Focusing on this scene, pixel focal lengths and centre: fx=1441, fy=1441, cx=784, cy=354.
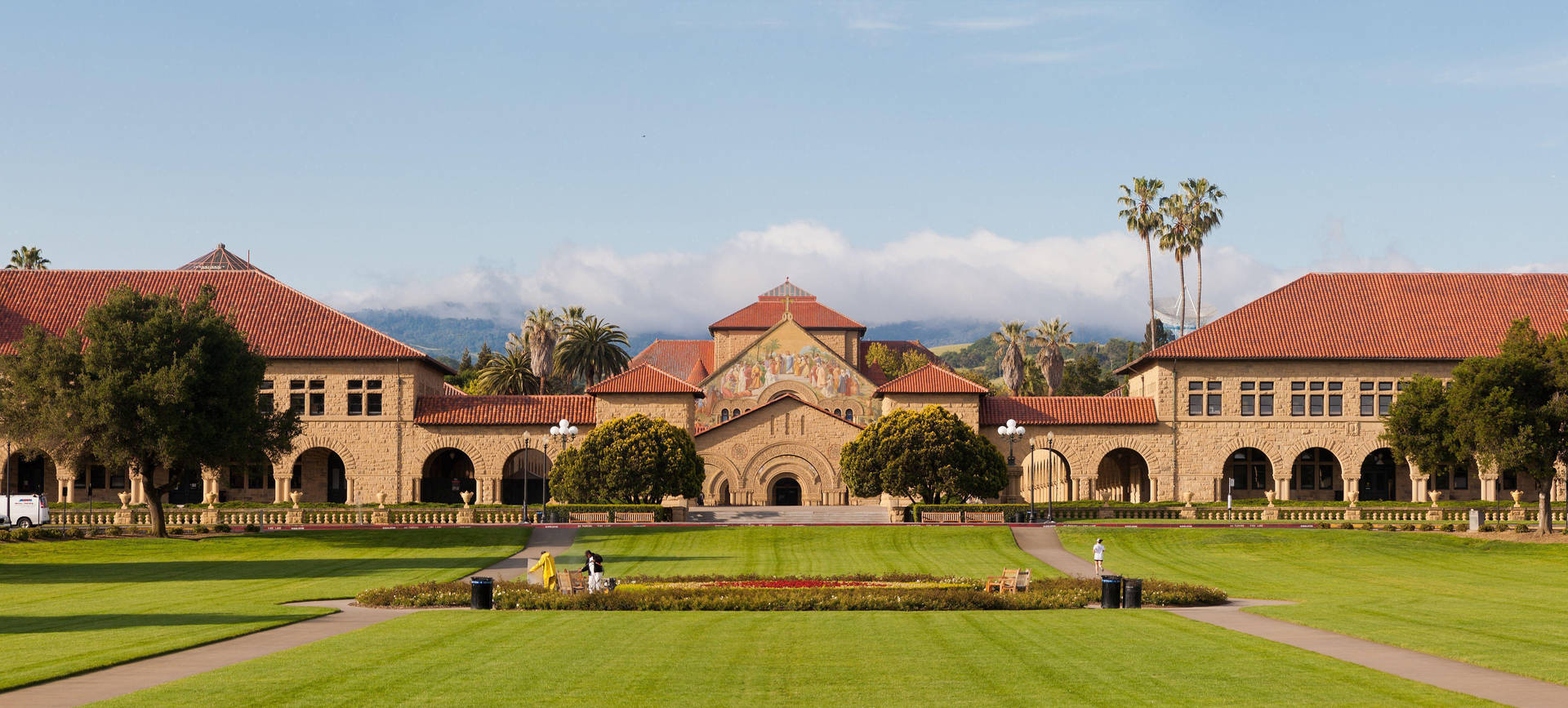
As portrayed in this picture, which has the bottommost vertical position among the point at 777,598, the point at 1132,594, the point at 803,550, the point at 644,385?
the point at 803,550

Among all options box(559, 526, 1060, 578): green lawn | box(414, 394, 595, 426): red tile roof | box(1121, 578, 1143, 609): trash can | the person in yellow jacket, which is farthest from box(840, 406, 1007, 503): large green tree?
box(1121, 578, 1143, 609): trash can

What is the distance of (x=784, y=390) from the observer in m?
87.9

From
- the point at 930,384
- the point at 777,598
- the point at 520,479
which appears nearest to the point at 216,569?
the point at 777,598

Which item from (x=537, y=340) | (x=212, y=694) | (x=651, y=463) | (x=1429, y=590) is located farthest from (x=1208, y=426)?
(x=212, y=694)

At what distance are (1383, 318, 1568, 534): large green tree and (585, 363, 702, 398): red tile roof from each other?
113ft

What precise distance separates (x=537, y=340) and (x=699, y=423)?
24.7 m

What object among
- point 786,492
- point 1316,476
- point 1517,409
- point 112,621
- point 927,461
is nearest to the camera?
point 112,621

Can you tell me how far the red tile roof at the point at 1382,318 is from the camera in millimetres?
71250

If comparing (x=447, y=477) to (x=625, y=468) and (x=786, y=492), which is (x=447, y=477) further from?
(x=625, y=468)

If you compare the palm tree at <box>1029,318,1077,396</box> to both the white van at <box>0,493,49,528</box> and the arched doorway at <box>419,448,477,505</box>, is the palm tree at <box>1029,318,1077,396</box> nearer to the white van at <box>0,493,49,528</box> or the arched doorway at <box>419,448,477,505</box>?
the arched doorway at <box>419,448,477,505</box>

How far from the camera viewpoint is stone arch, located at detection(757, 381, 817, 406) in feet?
287

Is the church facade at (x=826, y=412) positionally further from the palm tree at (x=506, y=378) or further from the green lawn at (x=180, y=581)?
the palm tree at (x=506, y=378)

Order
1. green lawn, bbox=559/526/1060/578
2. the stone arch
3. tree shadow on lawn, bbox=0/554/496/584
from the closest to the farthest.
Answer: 1. tree shadow on lawn, bbox=0/554/496/584
2. green lawn, bbox=559/526/1060/578
3. the stone arch

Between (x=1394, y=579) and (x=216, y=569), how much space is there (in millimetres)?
31806
